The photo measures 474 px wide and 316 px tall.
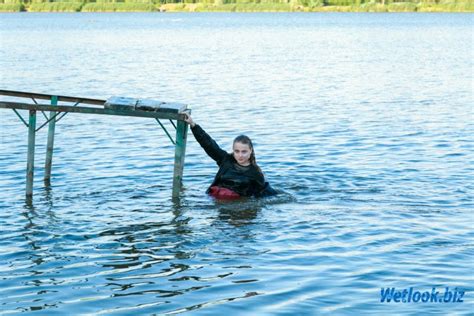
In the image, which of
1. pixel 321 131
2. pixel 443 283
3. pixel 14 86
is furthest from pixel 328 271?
pixel 14 86

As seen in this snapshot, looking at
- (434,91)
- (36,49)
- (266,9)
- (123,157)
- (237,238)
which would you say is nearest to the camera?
(237,238)

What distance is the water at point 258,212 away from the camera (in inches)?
458

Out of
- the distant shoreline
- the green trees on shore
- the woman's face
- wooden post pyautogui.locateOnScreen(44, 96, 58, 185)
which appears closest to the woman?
the woman's face

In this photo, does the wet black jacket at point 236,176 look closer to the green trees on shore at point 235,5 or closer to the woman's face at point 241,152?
the woman's face at point 241,152

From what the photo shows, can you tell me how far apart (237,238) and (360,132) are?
12562 millimetres

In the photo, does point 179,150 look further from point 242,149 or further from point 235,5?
point 235,5

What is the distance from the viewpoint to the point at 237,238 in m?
14.1

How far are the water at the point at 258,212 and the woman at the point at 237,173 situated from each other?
0.31m

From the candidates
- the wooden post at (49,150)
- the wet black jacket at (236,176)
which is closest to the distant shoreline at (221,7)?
the wooden post at (49,150)

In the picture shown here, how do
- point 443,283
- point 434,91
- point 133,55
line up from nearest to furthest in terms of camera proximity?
point 443,283 < point 434,91 < point 133,55

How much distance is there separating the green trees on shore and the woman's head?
126687mm

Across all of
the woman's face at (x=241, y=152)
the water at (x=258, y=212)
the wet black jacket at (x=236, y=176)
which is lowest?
the water at (x=258, y=212)

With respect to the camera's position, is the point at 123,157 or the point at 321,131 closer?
the point at 123,157

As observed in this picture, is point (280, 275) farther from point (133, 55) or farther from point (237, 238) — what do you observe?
point (133, 55)
